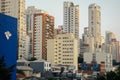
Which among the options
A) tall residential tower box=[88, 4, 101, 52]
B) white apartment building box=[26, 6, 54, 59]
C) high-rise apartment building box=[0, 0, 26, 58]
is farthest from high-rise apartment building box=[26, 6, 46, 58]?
tall residential tower box=[88, 4, 101, 52]

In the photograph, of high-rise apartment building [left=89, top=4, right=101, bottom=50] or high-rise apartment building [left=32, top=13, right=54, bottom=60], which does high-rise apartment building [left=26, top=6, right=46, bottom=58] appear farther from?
high-rise apartment building [left=89, top=4, right=101, bottom=50]

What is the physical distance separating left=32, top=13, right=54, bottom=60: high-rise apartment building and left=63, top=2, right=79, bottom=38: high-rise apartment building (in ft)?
57.4

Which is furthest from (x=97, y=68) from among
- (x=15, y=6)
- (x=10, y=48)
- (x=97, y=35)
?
(x=10, y=48)

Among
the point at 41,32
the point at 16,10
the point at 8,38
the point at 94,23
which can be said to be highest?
the point at 16,10

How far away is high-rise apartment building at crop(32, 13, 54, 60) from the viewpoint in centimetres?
9288

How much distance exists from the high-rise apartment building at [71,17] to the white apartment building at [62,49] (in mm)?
26298

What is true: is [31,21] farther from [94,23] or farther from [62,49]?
[94,23]

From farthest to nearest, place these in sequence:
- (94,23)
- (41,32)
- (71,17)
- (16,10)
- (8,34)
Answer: (94,23), (71,17), (41,32), (16,10), (8,34)

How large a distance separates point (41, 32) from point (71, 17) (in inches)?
872

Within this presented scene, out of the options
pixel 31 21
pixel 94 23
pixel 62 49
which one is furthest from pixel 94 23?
pixel 62 49

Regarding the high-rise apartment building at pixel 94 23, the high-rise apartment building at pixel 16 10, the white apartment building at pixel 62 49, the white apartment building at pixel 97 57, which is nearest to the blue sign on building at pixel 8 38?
the high-rise apartment building at pixel 16 10

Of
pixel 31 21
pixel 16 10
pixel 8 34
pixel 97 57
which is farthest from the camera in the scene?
pixel 97 57

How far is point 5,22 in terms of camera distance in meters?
28.4

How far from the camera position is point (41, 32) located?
3733 inches
